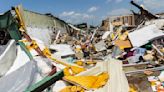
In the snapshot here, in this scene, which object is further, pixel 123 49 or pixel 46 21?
pixel 46 21

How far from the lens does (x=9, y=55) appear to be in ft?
20.8

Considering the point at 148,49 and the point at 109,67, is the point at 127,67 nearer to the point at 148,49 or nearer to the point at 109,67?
the point at 109,67

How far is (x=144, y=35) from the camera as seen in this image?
10.1 m

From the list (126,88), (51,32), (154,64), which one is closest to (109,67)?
(126,88)

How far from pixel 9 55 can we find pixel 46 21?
9.45 m

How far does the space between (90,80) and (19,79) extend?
1316 millimetres

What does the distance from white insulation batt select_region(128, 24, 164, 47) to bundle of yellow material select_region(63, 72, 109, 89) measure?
426 cm

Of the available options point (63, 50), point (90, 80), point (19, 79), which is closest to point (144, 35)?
point (63, 50)

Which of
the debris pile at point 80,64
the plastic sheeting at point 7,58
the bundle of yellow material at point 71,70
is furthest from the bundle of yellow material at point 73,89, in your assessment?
the plastic sheeting at point 7,58

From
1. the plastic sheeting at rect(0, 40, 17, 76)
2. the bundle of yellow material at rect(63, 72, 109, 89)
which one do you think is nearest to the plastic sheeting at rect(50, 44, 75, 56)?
Answer: the plastic sheeting at rect(0, 40, 17, 76)

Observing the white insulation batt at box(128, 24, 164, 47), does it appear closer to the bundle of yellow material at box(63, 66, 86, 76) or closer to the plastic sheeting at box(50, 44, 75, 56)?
the plastic sheeting at box(50, 44, 75, 56)

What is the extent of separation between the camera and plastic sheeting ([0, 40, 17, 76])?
5965mm

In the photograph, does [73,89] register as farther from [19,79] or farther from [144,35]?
[144,35]

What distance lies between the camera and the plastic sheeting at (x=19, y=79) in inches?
192
